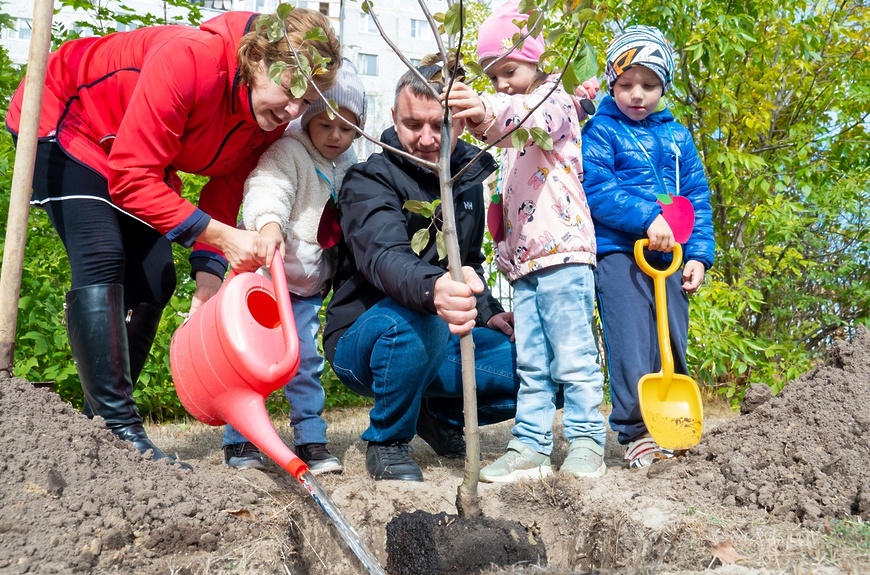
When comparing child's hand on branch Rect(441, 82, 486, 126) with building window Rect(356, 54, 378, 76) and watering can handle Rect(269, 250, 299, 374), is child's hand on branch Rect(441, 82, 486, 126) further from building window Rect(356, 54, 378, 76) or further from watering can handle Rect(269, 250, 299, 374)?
building window Rect(356, 54, 378, 76)

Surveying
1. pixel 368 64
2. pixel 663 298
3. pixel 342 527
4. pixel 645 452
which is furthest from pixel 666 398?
pixel 368 64

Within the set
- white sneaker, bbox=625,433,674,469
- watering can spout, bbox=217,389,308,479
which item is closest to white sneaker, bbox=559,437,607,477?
white sneaker, bbox=625,433,674,469

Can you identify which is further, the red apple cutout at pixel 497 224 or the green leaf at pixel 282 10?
the red apple cutout at pixel 497 224

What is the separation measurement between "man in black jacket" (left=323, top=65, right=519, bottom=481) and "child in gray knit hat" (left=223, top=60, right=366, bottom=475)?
9cm

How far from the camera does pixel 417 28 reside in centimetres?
2781

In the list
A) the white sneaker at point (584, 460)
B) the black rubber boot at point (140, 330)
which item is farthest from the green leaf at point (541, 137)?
the black rubber boot at point (140, 330)

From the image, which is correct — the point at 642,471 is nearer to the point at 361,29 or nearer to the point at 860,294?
the point at 860,294

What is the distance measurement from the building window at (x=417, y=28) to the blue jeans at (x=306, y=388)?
26.2 metres

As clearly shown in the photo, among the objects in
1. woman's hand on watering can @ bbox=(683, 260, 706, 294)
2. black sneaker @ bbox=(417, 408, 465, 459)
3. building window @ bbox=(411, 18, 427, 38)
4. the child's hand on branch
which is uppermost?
building window @ bbox=(411, 18, 427, 38)

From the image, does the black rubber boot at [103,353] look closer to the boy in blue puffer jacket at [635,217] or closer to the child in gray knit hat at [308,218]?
the child in gray knit hat at [308,218]

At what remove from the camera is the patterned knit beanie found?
8.91 feet

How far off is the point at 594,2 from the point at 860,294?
14.5 feet

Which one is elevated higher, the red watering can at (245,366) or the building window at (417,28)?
the building window at (417,28)

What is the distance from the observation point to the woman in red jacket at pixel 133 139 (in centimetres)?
216
